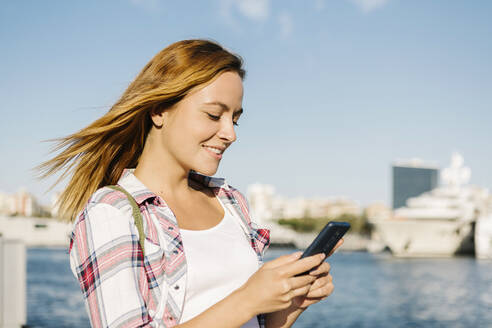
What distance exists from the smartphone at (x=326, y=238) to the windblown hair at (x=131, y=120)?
19.1 inches

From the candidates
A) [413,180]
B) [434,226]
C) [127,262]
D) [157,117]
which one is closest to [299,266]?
[127,262]

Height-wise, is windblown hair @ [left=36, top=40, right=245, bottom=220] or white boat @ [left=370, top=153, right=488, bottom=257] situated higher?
windblown hair @ [left=36, top=40, right=245, bottom=220]

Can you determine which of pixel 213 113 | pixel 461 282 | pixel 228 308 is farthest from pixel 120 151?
pixel 461 282

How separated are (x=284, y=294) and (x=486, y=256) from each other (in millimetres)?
51041

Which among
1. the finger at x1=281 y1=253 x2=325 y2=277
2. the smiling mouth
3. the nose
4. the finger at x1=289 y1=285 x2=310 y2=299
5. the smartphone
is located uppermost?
the nose

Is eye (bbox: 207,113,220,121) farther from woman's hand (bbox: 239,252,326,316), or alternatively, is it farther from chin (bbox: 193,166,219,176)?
woman's hand (bbox: 239,252,326,316)

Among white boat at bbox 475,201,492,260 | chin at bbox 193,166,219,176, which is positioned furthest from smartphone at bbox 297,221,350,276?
white boat at bbox 475,201,492,260

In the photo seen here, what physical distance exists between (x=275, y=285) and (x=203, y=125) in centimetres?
48

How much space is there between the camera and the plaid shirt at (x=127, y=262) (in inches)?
45.6

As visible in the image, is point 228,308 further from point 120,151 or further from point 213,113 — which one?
point 120,151

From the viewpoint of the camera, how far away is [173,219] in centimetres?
139

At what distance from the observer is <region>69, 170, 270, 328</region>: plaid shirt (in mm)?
1158

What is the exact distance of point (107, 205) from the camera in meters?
1.25

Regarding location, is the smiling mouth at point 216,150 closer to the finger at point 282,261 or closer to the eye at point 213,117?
the eye at point 213,117
